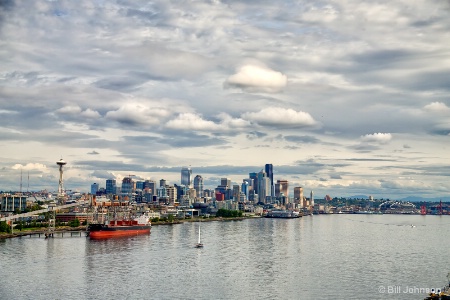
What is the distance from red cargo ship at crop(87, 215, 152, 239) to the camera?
121500 millimetres

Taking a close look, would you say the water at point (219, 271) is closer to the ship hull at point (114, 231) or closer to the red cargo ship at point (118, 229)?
the ship hull at point (114, 231)

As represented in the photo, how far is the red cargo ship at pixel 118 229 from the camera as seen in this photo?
12150 centimetres

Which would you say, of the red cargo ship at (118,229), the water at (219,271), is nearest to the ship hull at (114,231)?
the red cargo ship at (118,229)

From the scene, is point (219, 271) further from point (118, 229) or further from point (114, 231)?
point (118, 229)

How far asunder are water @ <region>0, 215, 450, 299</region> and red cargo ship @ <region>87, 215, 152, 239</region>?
66.1ft

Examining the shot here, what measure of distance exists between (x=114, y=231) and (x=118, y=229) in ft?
7.21

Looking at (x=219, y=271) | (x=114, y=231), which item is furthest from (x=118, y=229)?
(x=219, y=271)

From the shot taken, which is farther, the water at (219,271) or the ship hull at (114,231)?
the ship hull at (114,231)

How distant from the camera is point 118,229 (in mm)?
128375

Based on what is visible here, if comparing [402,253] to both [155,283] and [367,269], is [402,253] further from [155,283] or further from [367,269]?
[155,283]

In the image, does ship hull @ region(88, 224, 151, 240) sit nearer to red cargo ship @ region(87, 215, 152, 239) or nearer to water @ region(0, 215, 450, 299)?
red cargo ship @ region(87, 215, 152, 239)

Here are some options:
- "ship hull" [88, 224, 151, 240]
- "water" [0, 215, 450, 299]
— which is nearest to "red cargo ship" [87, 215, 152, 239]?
"ship hull" [88, 224, 151, 240]

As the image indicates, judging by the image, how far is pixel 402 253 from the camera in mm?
88062

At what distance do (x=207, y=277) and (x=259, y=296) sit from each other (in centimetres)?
1148
